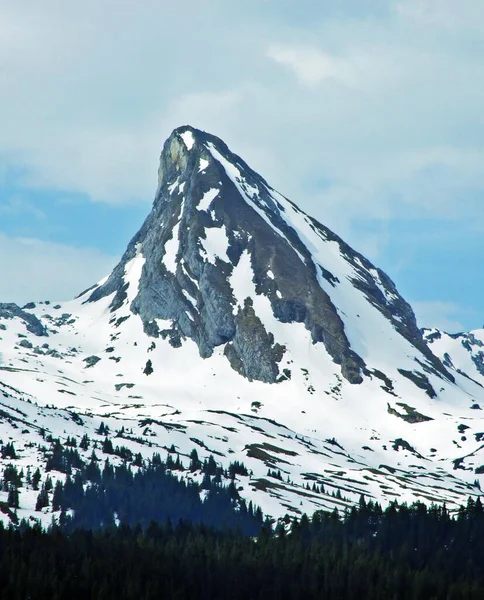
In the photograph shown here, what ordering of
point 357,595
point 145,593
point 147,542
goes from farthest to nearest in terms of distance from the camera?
point 147,542 → point 357,595 → point 145,593

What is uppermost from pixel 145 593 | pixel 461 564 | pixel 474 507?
pixel 474 507

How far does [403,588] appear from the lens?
136m

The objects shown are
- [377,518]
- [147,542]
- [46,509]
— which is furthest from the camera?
[377,518]

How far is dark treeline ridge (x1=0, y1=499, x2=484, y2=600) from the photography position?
124438 millimetres

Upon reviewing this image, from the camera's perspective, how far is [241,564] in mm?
143000

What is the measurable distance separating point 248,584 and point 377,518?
57798 mm

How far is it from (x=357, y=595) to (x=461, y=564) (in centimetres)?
3337

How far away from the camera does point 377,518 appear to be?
18788cm

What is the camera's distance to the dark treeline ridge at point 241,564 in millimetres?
124438

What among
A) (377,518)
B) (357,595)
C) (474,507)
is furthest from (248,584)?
(474,507)

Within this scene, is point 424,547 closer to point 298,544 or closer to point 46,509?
point 298,544

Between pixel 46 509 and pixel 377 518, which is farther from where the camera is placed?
pixel 377 518

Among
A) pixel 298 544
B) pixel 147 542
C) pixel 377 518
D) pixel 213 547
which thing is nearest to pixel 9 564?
pixel 147 542

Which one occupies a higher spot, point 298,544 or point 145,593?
point 298,544
